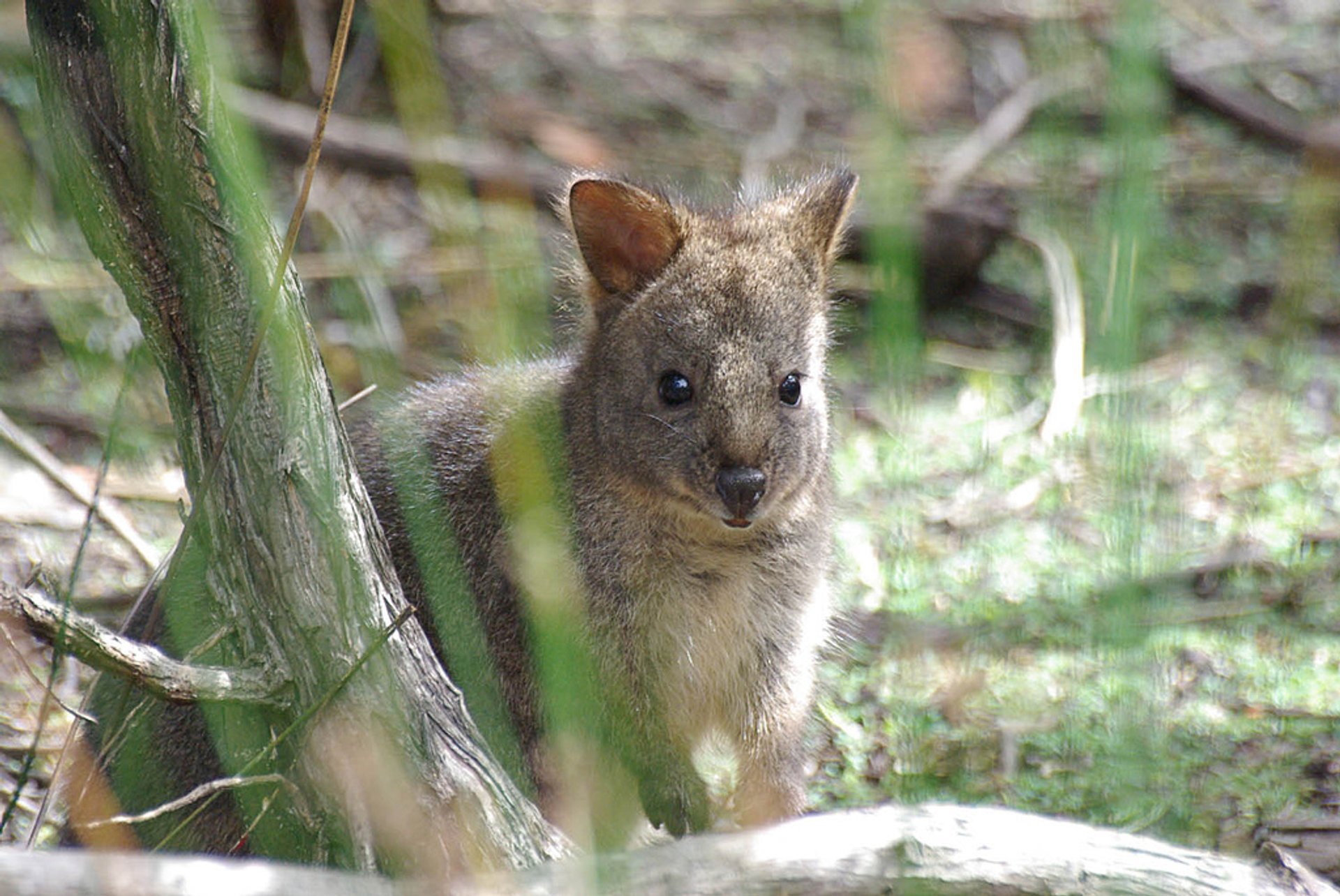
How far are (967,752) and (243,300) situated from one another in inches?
88.6

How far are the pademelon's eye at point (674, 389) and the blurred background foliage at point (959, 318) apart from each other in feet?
1.55

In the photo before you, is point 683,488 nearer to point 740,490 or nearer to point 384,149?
point 740,490

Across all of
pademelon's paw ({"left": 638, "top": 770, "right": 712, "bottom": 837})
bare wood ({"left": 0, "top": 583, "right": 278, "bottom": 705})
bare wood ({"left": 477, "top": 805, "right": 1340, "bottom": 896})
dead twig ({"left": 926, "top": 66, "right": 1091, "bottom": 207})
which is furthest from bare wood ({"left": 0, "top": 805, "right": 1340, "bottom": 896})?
dead twig ({"left": 926, "top": 66, "right": 1091, "bottom": 207})

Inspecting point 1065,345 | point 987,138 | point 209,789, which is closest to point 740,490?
point 209,789

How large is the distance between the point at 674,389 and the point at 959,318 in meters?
3.42

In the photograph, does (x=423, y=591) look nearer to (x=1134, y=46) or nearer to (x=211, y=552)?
(x=211, y=552)

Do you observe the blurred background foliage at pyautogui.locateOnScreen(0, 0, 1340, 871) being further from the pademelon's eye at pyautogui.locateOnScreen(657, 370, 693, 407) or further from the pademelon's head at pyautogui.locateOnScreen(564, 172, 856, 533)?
the pademelon's eye at pyautogui.locateOnScreen(657, 370, 693, 407)

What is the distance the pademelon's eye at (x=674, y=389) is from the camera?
3602mm

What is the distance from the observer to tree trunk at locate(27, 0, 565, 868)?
2.57m

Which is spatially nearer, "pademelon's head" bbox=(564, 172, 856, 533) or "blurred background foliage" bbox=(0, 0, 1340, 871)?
"blurred background foliage" bbox=(0, 0, 1340, 871)

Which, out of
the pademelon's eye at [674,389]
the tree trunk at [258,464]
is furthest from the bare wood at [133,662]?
the pademelon's eye at [674,389]

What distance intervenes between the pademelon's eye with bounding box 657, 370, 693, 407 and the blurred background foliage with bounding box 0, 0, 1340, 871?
0.47m

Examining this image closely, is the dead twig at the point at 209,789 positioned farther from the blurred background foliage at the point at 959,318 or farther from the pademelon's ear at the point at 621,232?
the pademelon's ear at the point at 621,232

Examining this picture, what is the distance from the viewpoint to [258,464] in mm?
2762
